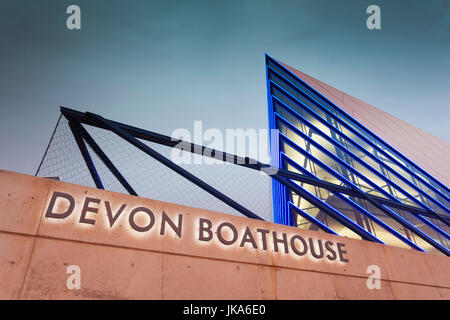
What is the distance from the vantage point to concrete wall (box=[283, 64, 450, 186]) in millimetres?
16875

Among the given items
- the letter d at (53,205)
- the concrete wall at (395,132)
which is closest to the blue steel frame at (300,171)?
the concrete wall at (395,132)

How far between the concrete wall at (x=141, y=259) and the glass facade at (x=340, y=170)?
6760mm

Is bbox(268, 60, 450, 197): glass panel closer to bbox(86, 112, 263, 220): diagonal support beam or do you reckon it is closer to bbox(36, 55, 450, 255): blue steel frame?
bbox(36, 55, 450, 255): blue steel frame

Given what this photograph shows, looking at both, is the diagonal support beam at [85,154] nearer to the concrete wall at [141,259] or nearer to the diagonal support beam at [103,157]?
the diagonal support beam at [103,157]

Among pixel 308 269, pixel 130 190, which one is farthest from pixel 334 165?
pixel 130 190

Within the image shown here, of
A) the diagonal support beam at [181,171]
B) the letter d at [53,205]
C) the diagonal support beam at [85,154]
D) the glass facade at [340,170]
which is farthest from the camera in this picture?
the glass facade at [340,170]

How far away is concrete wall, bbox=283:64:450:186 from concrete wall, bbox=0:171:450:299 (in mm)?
14112

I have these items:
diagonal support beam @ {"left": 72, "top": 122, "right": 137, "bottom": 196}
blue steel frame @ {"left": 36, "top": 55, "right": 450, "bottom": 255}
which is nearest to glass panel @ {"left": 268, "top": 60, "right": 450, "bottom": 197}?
blue steel frame @ {"left": 36, "top": 55, "right": 450, "bottom": 255}

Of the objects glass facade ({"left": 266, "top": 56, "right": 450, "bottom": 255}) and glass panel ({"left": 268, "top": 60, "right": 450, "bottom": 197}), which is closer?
glass facade ({"left": 266, "top": 56, "right": 450, "bottom": 255})

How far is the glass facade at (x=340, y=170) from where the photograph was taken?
12.1m

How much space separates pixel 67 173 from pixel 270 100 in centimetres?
1217

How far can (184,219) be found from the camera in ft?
12.9

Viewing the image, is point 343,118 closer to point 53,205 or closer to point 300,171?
point 300,171

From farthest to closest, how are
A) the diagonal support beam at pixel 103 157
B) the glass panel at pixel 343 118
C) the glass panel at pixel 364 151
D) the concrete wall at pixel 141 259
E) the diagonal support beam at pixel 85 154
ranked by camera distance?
the glass panel at pixel 343 118
the glass panel at pixel 364 151
the diagonal support beam at pixel 85 154
the diagonal support beam at pixel 103 157
the concrete wall at pixel 141 259
